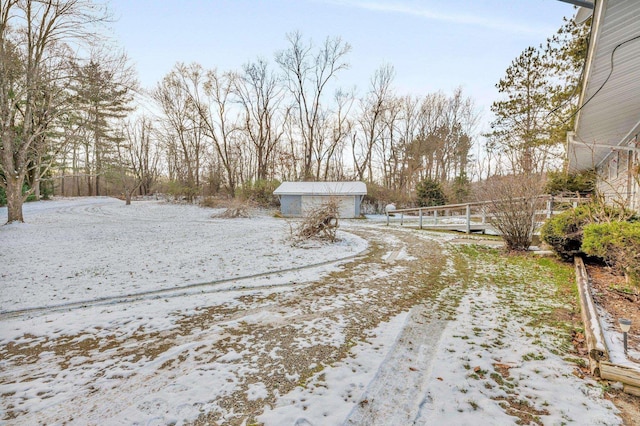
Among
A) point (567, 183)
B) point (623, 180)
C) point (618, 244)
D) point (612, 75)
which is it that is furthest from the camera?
Answer: point (567, 183)

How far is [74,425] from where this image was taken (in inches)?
74.0

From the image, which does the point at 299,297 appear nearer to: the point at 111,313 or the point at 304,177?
the point at 111,313

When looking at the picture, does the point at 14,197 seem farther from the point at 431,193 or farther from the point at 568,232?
the point at 431,193

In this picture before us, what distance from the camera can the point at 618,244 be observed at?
4.00 metres

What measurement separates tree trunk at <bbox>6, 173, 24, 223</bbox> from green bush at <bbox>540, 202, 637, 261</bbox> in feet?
59.5

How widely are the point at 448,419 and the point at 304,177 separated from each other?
2722cm

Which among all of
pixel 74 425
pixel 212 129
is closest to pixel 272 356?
pixel 74 425

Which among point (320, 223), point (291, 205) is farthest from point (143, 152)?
point (320, 223)

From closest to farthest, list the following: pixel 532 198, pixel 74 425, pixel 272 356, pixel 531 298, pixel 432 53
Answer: pixel 74 425 → pixel 272 356 → pixel 531 298 → pixel 532 198 → pixel 432 53

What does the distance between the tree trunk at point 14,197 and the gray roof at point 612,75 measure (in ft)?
58.0

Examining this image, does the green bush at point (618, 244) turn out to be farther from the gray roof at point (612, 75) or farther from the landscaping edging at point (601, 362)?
the gray roof at point (612, 75)

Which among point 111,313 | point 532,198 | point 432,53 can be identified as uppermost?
point 432,53

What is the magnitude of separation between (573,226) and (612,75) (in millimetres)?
2859

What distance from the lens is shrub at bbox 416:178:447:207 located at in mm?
20609
